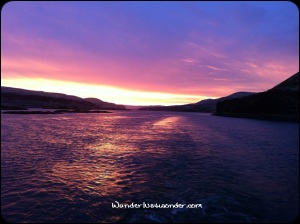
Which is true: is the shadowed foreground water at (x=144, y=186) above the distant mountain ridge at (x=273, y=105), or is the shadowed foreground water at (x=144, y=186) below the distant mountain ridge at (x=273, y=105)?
below

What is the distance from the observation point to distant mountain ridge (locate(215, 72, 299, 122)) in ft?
269

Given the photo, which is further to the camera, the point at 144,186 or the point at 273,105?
the point at 273,105

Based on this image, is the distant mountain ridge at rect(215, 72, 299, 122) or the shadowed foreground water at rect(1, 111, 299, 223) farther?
the distant mountain ridge at rect(215, 72, 299, 122)

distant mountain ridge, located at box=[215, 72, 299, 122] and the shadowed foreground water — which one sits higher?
distant mountain ridge, located at box=[215, 72, 299, 122]

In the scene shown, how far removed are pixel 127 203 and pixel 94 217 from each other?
223 cm

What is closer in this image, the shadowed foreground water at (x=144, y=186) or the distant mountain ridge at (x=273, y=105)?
the shadowed foreground water at (x=144, y=186)

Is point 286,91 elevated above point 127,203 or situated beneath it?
elevated above

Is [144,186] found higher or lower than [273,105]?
lower

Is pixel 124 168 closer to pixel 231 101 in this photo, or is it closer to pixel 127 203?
pixel 127 203

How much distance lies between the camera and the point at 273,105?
3661 inches

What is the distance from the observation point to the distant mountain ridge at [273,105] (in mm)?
82012

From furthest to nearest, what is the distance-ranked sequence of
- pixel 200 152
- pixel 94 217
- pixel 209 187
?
pixel 200 152
pixel 209 187
pixel 94 217

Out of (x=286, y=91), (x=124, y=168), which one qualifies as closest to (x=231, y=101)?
(x=286, y=91)

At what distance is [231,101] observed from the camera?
452 feet
